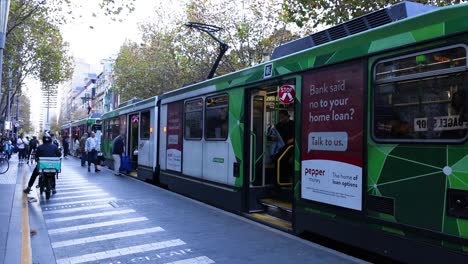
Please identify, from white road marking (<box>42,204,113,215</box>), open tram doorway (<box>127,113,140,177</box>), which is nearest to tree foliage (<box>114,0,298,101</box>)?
open tram doorway (<box>127,113,140,177</box>)

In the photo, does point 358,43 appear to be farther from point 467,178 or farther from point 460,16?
point 467,178

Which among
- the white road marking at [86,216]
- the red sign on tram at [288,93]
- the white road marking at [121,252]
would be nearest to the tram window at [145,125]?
the white road marking at [86,216]

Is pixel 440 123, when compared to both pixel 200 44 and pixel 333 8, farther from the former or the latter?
pixel 200 44

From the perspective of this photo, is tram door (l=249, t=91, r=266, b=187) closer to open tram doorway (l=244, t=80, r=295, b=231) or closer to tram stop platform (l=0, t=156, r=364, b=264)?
open tram doorway (l=244, t=80, r=295, b=231)

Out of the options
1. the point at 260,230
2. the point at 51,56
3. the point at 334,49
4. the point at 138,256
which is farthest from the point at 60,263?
the point at 51,56

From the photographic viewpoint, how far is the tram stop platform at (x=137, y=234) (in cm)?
571

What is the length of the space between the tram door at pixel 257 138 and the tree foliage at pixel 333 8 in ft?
15.2

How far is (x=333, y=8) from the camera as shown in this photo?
12.0m

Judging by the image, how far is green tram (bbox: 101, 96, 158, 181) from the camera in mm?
13758

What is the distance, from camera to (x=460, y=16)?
4293mm

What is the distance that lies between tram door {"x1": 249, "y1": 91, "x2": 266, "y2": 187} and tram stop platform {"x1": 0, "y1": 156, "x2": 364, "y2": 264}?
841 millimetres

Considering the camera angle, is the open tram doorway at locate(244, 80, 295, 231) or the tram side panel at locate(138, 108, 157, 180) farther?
the tram side panel at locate(138, 108, 157, 180)

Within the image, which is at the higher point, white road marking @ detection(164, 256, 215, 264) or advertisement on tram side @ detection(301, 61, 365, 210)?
advertisement on tram side @ detection(301, 61, 365, 210)

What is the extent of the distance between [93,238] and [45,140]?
5.23 m
